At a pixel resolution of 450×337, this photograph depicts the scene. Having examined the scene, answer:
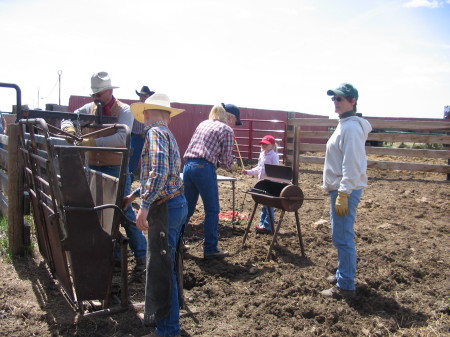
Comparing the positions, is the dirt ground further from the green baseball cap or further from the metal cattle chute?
the green baseball cap

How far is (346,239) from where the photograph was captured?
13.5ft

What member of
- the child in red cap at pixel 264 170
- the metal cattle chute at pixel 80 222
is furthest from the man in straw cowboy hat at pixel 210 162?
the metal cattle chute at pixel 80 222

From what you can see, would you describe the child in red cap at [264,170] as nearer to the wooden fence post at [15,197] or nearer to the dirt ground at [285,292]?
the dirt ground at [285,292]

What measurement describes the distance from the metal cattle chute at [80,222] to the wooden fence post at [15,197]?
1.17 m

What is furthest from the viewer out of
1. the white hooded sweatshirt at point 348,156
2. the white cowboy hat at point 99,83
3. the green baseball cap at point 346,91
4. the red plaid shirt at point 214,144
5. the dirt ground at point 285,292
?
the red plaid shirt at point 214,144

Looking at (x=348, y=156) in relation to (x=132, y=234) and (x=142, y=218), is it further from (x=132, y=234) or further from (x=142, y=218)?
(x=132, y=234)

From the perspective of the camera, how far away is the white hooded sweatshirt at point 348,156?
394 centimetres

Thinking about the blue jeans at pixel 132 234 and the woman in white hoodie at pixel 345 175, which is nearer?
the woman in white hoodie at pixel 345 175

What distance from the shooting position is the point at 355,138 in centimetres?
394

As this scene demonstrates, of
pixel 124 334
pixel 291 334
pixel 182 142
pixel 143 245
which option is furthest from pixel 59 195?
pixel 182 142

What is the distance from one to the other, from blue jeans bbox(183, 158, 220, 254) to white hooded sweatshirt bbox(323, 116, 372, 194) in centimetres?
146

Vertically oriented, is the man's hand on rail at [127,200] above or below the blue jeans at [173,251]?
above

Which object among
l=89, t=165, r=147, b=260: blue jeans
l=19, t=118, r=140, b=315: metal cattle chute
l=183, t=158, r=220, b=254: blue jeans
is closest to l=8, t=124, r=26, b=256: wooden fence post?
l=89, t=165, r=147, b=260: blue jeans

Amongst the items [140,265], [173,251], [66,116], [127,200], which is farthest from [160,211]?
[140,265]
